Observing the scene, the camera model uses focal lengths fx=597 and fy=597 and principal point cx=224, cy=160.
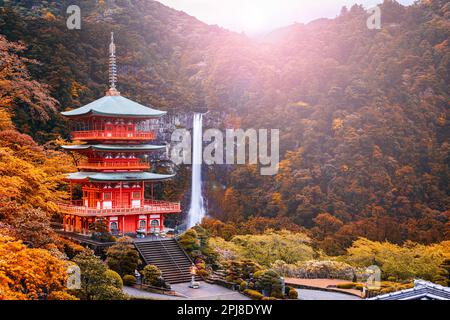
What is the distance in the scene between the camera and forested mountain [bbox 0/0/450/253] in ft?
101

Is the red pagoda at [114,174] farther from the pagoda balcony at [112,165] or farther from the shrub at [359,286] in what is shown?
the shrub at [359,286]

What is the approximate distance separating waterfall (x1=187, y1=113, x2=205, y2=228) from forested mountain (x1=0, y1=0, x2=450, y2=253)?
876 mm

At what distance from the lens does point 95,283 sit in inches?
571

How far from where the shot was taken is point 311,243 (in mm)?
24797

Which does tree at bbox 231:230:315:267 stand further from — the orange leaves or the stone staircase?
the orange leaves

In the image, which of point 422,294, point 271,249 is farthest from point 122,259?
point 422,294

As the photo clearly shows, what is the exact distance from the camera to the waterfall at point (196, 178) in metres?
34.0

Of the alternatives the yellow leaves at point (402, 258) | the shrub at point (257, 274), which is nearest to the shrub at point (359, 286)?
the yellow leaves at point (402, 258)

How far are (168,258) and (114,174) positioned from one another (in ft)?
13.3

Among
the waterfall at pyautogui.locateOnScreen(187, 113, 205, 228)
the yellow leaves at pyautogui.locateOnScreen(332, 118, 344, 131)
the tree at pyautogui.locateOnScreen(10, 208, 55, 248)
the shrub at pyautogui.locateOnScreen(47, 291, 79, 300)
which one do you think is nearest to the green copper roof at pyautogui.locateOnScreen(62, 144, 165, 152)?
the tree at pyautogui.locateOnScreen(10, 208, 55, 248)

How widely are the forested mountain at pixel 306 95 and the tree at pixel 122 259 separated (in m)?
9.70

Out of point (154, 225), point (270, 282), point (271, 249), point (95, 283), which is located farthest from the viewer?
point (271, 249)

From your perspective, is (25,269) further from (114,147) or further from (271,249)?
(271,249)
